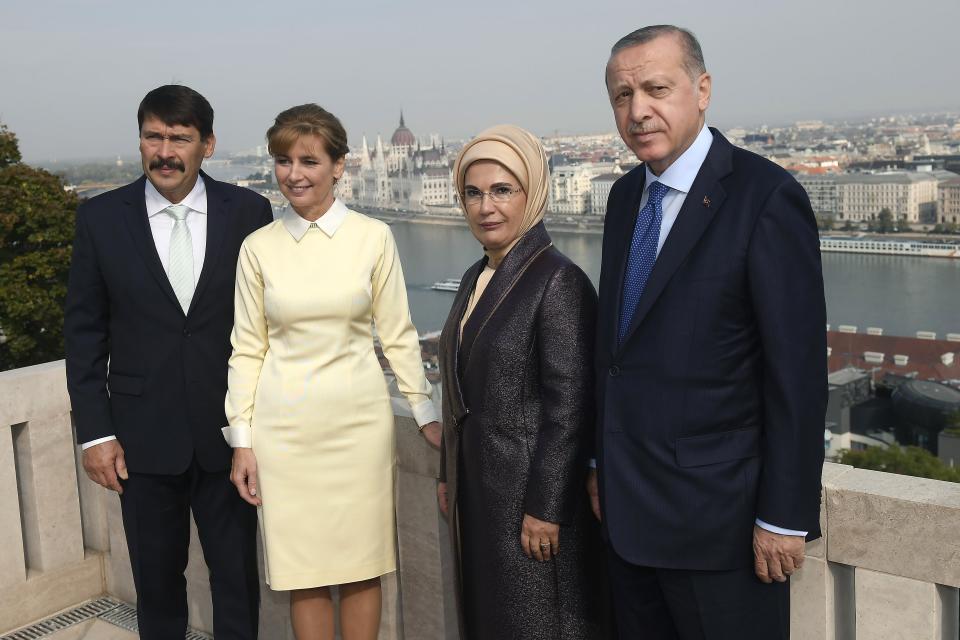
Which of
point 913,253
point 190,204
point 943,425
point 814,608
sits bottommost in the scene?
point 943,425

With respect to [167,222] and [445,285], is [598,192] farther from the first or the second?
[167,222]

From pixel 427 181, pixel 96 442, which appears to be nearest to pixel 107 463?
pixel 96 442

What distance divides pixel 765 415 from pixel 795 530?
0.09 m

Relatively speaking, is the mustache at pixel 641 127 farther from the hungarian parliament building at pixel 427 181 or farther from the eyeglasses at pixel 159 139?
the hungarian parliament building at pixel 427 181

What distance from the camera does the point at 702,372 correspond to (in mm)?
743

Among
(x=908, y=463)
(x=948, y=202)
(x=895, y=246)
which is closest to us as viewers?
(x=908, y=463)

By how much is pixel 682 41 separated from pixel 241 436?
0.60 meters

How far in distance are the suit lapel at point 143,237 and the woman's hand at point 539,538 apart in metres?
0.48

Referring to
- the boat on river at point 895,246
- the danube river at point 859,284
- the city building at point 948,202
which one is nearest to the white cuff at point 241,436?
the danube river at point 859,284

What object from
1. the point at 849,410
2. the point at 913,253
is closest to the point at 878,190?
the point at 913,253

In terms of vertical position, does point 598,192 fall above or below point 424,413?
above

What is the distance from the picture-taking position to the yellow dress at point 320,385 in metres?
1.01

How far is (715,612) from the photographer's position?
763 millimetres

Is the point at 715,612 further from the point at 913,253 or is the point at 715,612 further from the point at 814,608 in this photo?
the point at 913,253
